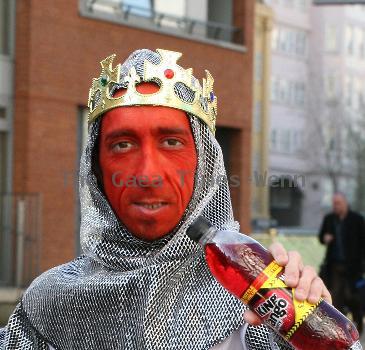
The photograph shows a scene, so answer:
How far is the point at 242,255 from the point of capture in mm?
2049

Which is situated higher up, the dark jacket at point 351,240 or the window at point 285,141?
the window at point 285,141

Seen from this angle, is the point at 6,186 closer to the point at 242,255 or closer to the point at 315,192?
the point at 242,255

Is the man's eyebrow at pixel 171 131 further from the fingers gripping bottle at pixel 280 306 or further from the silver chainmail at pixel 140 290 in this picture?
the fingers gripping bottle at pixel 280 306

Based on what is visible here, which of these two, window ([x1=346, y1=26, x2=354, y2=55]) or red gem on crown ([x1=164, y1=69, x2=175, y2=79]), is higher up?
window ([x1=346, y1=26, x2=354, y2=55])

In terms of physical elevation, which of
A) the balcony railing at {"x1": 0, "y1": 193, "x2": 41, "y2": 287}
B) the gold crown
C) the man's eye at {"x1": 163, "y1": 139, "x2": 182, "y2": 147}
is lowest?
the balcony railing at {"x1": 0, "y1": 193, "x2": 41, "y2": 287}

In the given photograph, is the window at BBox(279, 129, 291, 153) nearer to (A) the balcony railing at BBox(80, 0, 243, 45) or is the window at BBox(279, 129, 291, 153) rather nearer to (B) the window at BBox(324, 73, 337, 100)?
(B) the window at BBox(324, 73, 337, 100)

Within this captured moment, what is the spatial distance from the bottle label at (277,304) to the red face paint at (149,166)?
42cm

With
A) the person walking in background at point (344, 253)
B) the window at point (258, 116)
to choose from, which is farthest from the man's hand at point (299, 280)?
the window at point (258, 116)

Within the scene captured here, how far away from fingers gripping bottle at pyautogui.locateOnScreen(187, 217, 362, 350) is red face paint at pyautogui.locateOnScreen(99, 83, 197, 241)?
0.30 m

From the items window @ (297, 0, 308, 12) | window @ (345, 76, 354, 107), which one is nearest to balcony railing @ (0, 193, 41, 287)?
window @ (297, 0, 308, 12)

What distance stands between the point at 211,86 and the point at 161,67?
183 mm

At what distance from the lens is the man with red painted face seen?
7.63 feet

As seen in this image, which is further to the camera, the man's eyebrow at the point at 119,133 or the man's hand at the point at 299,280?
the man's eyebrow at the point at 119,133

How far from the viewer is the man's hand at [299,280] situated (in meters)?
1.95
